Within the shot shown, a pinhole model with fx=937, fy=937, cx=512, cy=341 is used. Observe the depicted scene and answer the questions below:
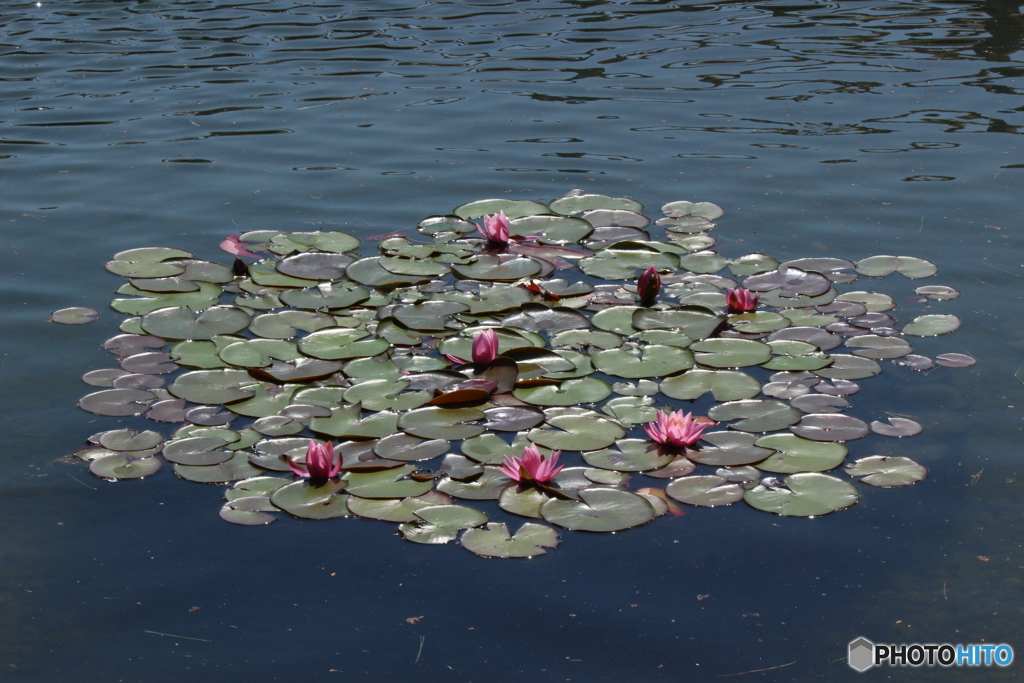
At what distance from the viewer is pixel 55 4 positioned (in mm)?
9898

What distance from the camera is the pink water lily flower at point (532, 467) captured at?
3.01 meters

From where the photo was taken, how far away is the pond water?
2.54 meters

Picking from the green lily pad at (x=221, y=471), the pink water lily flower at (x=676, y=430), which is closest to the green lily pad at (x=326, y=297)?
the green lily pad at (x=221, y=471)

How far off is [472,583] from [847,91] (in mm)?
5539

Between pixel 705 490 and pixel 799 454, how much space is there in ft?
1.26

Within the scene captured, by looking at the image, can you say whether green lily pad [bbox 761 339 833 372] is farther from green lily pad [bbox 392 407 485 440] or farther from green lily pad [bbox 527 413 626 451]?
green lily pad [bbox 392 407 485 440]

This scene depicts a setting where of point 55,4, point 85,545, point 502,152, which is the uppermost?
point 55,4

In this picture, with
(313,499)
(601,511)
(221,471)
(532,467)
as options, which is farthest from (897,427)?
(221,471)

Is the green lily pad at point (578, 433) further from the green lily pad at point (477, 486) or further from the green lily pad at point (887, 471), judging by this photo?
the green lily pad at point (887, 471)

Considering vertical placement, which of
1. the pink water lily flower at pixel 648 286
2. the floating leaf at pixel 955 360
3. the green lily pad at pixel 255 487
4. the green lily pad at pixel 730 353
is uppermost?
the pink water lily flower at pixel 648 286

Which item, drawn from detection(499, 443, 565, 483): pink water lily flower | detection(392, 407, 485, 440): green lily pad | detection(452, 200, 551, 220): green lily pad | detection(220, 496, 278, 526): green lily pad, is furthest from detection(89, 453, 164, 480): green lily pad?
detection(452, 200, 551, 220): green lily pad

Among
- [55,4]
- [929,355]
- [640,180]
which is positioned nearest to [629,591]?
[929,355]

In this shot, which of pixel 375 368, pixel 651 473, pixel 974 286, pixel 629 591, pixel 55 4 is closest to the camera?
pixel 629 591

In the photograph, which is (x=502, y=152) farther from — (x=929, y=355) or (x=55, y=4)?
(x=55, y=4)
